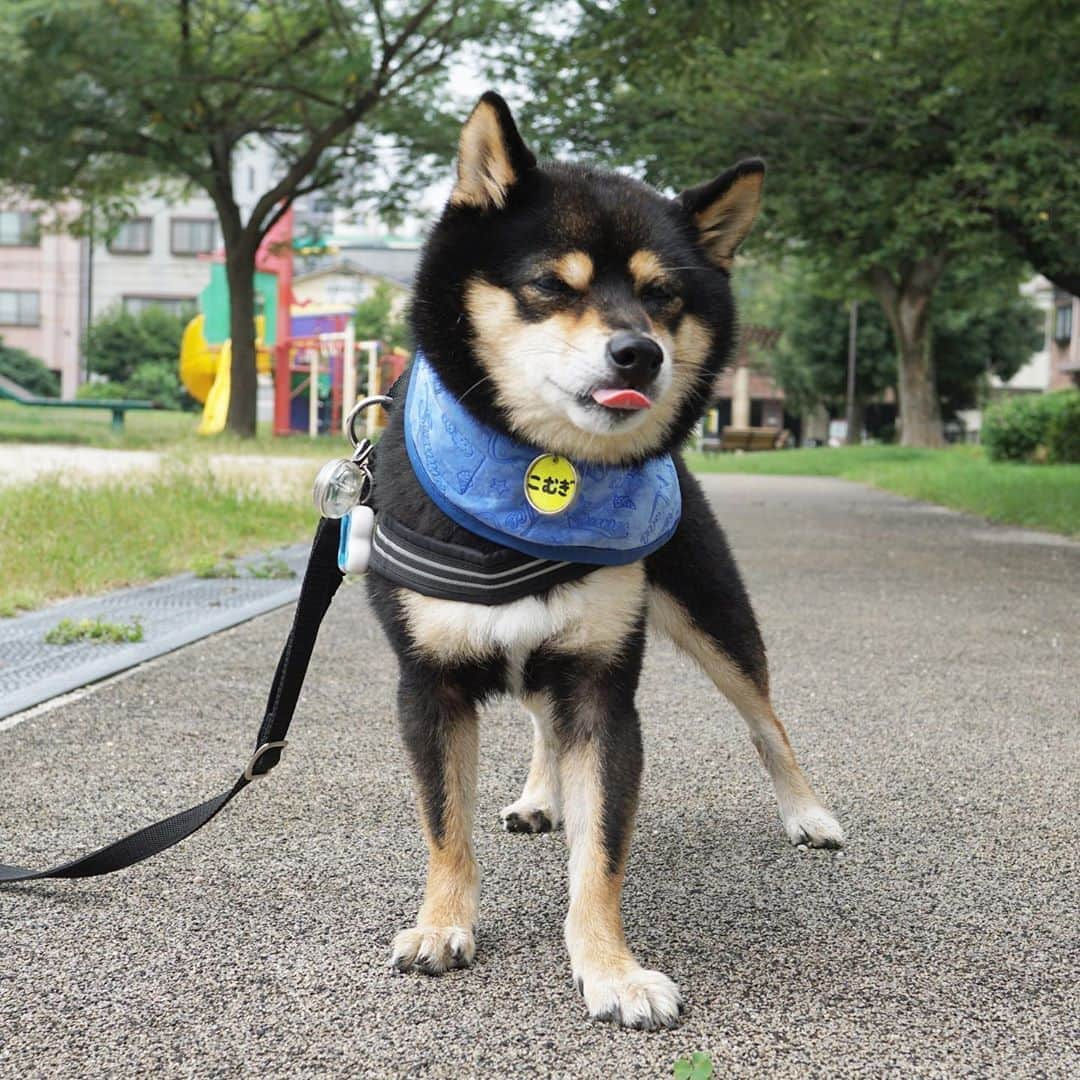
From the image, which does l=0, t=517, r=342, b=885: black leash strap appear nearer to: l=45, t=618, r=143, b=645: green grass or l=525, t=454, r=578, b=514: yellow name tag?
l=525, t=454, r=578, b=514: yellow name tag

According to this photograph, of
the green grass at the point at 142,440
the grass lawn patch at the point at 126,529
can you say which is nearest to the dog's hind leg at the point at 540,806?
the grass lawn patch at the point at 126,529

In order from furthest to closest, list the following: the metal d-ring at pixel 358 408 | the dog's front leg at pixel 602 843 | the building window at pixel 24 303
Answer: the building window at pixel 24 303
the metal d-ring at pixel 358 408
the dog's front leg at pixel 602 843

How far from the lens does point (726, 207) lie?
108 inches

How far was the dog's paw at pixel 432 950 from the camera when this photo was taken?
2.49 meters

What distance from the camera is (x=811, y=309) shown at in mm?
47094

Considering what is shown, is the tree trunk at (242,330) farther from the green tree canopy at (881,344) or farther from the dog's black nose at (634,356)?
the green tree canopy at (881,344)

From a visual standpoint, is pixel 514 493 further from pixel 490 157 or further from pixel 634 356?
pixel 490 157

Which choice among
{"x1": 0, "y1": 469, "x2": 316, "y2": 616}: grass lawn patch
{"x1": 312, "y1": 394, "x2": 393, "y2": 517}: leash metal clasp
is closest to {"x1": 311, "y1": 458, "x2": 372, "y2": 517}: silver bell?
{"x1": 312, "y1": 394, "x2": 393, "y2": 517}: leash metal clasp

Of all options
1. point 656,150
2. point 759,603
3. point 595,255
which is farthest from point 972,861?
point 656,150

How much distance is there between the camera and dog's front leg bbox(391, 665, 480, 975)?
257 cm

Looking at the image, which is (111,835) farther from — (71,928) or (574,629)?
(574,629)

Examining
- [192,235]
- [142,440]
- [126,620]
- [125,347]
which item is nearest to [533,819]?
[126,620]

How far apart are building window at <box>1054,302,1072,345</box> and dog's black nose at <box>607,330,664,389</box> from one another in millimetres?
50835

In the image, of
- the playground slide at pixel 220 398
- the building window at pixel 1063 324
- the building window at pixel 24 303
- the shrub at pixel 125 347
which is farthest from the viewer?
the building window at pixel 24 303
